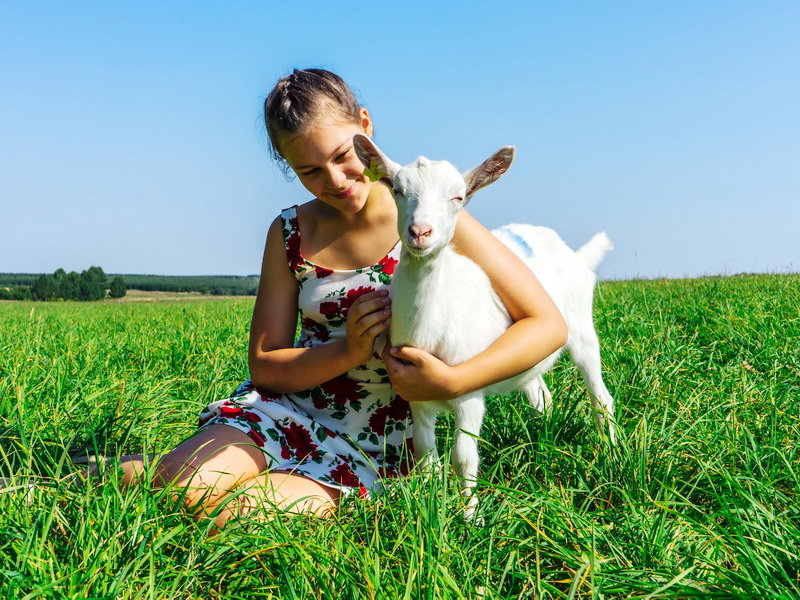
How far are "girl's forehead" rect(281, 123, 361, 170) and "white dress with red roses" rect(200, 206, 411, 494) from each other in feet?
1.22

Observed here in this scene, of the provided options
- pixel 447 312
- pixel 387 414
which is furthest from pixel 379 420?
pixel 447 312

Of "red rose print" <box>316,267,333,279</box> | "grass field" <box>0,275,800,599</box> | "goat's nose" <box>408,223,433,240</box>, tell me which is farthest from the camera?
"red rose print" <box>316,267,333,279</box>

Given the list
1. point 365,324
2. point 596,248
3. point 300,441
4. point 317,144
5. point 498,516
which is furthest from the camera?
point 596,248

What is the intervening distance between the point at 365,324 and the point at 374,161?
1.71 ft

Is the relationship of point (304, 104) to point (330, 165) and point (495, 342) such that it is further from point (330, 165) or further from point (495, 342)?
point (495, 342)

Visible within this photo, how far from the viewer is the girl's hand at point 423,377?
2096 mm

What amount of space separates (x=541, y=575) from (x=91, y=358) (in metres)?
3.24

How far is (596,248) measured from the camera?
11.7 feet

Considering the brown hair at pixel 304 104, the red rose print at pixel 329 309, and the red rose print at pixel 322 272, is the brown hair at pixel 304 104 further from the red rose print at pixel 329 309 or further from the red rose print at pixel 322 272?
the red rose print at pixel 329 309

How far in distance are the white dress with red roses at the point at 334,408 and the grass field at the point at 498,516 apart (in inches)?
11.1

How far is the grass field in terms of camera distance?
1.52m

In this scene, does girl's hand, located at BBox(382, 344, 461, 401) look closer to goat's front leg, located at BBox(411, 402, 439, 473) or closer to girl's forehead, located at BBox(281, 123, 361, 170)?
goat's front leg, located at BBox(411, 402, 439, 473)

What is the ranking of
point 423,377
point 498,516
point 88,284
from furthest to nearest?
point 88,284 < point 423,377 < point 498,516

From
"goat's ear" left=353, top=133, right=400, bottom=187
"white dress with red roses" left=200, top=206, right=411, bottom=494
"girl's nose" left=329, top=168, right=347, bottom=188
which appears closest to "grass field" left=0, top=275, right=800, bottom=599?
"white dress with red roses" left=200, top=206, right=411, bottom=494
